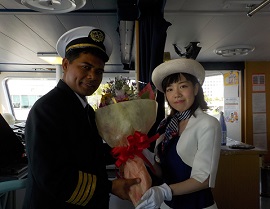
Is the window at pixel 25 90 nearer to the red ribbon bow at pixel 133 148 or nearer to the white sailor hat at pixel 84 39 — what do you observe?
the white sailor hat at pixel 84 39

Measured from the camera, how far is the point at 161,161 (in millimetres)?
1399

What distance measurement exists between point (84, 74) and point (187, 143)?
0.59 m

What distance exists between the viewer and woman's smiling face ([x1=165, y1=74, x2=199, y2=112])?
130 cm

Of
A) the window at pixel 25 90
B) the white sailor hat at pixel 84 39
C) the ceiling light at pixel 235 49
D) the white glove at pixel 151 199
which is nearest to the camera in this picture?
the white glove at pixel 151 199

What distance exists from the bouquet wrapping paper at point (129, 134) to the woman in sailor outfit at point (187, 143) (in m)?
0.10

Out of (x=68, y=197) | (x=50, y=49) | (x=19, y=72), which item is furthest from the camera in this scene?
(x=19, y=72)

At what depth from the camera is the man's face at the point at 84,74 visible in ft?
3.69

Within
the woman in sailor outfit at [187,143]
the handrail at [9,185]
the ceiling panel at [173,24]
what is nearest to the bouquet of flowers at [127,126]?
the woman in sailor outfit at [187,143]

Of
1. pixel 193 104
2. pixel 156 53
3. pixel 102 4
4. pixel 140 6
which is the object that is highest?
pixel 102 4

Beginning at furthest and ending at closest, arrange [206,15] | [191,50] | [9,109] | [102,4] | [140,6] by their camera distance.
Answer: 1. [9,109]
2. [191,50]
3. [206,15]
4. [102,4]
5. [140,6]

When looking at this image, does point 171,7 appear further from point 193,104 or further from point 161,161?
point 161,161

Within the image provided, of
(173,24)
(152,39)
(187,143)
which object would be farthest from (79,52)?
(173,24)

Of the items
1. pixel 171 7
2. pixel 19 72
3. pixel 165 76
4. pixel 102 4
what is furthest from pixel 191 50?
pixel 19 72

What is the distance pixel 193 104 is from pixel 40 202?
0.87 metres
